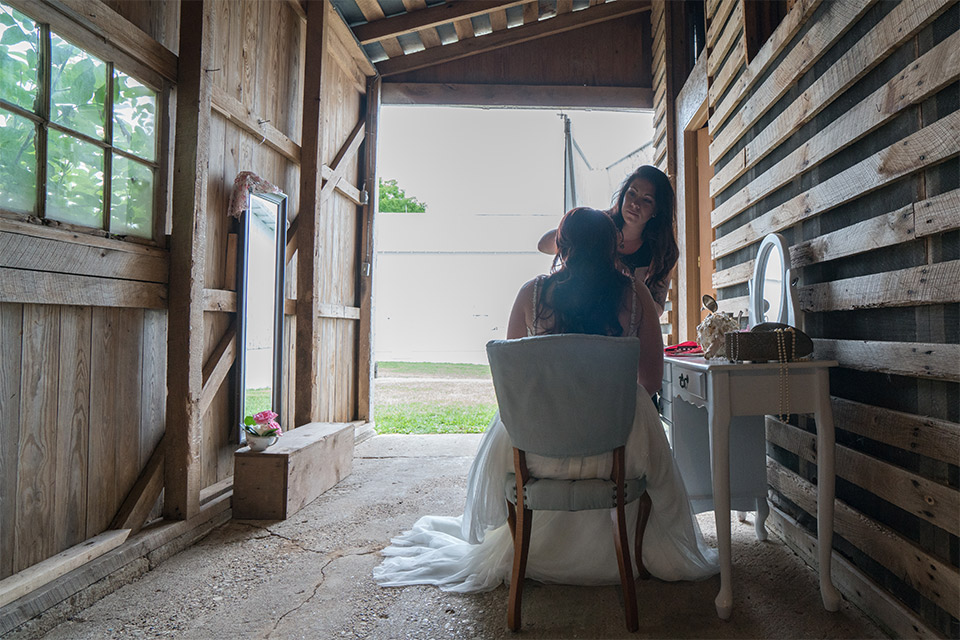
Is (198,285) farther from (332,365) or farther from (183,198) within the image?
(332,365)

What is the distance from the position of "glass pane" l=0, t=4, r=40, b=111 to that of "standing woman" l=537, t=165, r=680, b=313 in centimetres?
223

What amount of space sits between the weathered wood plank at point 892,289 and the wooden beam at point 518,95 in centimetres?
403

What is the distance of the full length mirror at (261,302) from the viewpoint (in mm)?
3211

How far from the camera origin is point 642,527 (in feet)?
6.89

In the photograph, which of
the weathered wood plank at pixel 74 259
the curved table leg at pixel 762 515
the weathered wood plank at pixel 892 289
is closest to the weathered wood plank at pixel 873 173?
the weathered wood plank at pixel 892 289

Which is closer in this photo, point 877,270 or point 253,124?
point 877,270

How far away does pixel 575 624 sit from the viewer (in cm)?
181

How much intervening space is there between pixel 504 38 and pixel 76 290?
4.89 metres

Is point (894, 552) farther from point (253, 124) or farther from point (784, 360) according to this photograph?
point (253, 124)

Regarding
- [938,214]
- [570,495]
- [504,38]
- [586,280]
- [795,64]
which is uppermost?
[504,38]

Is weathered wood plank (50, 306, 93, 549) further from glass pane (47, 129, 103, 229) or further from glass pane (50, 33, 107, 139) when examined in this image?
glass pane (50, 33, 107, 139)

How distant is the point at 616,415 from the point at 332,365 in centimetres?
357

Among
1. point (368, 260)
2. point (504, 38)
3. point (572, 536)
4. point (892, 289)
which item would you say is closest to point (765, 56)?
point (892, 289)

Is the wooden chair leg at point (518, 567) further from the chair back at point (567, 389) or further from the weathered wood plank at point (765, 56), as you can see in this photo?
the weathered wood plank at point (765, 56)
